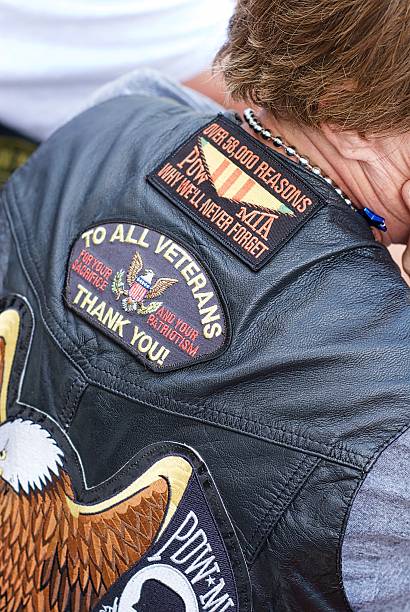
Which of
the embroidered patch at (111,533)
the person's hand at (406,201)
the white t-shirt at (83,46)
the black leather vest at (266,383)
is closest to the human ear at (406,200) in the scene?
the person's hand at (406,201)

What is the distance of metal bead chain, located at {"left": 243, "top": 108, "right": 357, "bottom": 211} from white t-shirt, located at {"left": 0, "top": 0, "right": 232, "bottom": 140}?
62 centimetres

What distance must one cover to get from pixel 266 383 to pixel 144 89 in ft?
2.32

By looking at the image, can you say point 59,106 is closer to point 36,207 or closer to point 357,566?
point 36,207

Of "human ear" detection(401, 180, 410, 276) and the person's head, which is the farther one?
"human ear" detection(401, 180, 410, 276)

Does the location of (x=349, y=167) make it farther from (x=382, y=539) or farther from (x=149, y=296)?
(x=382, y=539)

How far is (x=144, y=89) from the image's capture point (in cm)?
150

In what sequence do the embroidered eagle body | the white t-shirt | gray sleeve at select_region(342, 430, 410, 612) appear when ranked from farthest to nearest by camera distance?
the white t-shirt → the embroidered eagle body → gray sleeve at select_region(342, 430, 410, 612)

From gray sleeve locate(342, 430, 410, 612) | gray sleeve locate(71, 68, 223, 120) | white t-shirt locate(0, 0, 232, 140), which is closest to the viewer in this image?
gray sleeve locate(342, 430, 410, 612)

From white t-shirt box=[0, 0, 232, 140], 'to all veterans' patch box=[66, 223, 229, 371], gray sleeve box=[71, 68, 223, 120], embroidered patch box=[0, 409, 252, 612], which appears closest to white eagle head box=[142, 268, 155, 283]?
'to all veterans' patch box=[66, 223, 229, 371]

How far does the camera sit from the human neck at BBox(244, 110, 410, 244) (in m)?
1.11

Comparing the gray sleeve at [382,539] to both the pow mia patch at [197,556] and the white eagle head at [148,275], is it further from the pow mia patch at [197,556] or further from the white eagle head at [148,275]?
the white eagle head at [148,275]

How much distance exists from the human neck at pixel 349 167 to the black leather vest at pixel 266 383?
0.07m

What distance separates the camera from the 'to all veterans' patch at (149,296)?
1021 mm

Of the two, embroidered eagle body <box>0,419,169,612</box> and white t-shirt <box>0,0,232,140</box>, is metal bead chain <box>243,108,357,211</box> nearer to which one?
embroidered eagle body <box>0,419,169,612</box>
